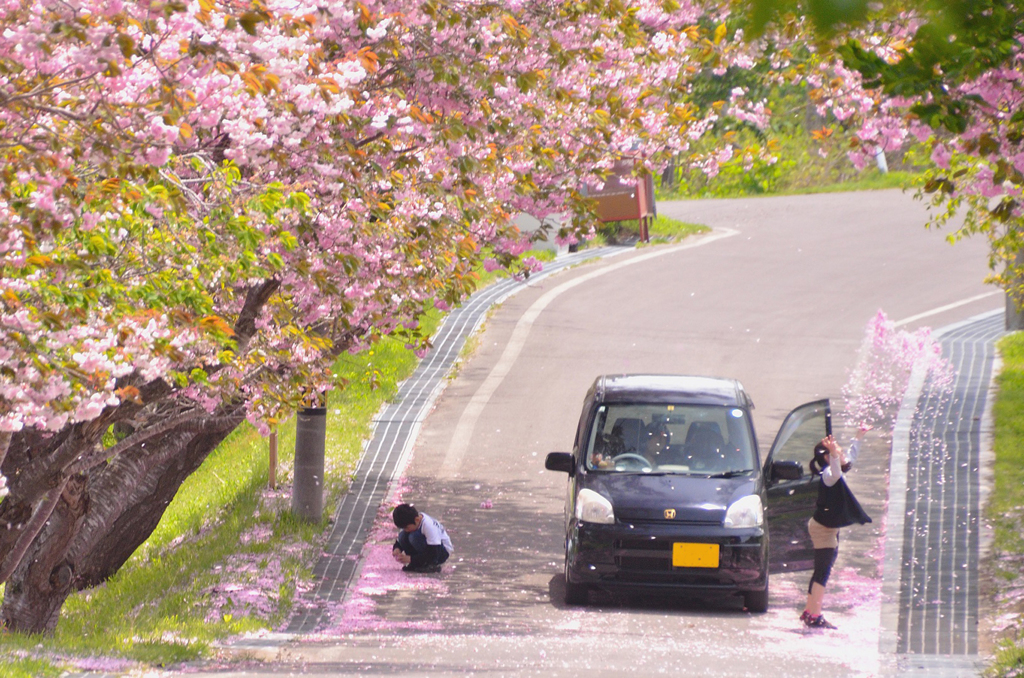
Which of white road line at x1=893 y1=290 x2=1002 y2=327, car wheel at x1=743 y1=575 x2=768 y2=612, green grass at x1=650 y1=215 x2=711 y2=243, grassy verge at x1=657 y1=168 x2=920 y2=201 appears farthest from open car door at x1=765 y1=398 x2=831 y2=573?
grassy verge at x1=657 y1=168 x2=920 y2=201

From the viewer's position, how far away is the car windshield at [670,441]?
11250mm

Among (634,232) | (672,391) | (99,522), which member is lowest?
(99,522)

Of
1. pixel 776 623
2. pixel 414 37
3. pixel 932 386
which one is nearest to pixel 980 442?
pixel 932 386

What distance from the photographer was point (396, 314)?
11.9 meters

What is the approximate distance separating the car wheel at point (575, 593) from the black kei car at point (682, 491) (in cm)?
1

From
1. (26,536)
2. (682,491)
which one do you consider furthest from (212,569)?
(682,491)

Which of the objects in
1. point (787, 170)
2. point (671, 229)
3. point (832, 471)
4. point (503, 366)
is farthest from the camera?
point (787, 170)

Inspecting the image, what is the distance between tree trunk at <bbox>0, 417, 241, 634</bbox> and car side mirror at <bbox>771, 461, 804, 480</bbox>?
15.4 ft

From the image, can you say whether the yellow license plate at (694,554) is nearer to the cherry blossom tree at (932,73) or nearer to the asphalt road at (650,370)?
the asphalt road at (650,370)

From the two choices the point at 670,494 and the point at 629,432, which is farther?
the point at 629,432

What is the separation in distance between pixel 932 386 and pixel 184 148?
12541 mm

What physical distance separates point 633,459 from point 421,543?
235cm

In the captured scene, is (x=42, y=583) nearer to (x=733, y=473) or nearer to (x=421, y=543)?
(x=421, y=543)

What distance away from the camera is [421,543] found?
1244cm
